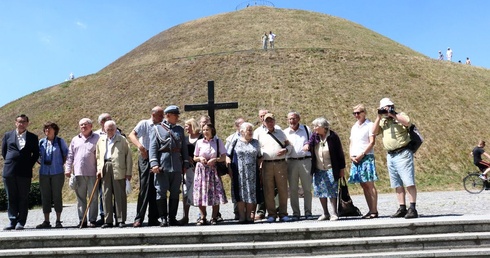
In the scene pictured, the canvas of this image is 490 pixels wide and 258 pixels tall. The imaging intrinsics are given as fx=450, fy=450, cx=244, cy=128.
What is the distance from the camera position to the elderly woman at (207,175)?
26.7ft

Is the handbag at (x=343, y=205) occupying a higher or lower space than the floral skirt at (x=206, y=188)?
lower

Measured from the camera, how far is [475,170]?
25.3 m

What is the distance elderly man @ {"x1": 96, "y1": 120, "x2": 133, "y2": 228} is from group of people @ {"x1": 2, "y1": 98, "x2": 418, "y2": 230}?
0.06 feet

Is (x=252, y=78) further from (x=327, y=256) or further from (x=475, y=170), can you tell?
(x=327, y=256)

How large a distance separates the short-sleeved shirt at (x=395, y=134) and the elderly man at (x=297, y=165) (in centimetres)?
153

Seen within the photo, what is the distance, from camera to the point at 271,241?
6.28 metres

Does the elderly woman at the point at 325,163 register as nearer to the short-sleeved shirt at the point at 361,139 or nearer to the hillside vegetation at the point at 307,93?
the short-sleeved shirt at the point at 361,139

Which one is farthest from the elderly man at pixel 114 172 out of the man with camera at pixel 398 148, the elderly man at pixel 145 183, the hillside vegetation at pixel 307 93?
the hillside vegetation at pixel 307 93

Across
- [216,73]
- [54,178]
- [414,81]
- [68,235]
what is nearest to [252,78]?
[216,73]

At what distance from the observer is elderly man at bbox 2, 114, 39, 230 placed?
900cm

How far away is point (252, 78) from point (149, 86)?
8.02m

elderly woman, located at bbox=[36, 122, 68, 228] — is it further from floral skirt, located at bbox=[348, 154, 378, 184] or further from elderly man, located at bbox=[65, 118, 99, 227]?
floral skirt, located at bbox=[348, 154, 378, 184]

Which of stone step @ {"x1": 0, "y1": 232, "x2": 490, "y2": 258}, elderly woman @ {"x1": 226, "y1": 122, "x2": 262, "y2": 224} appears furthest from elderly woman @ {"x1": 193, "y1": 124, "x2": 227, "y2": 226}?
stone step @ {"x1": 0, "y1": 232, "x2": 490, "y2": 258}

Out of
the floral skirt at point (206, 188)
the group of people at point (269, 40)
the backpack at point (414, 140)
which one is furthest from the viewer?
the group of people at point (269, 40)
